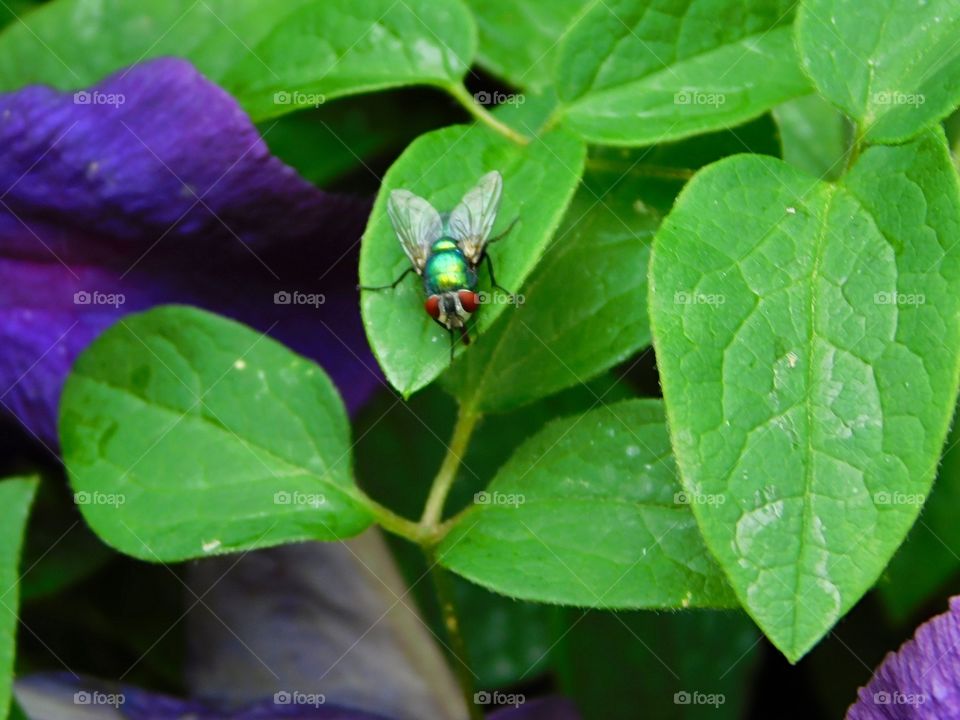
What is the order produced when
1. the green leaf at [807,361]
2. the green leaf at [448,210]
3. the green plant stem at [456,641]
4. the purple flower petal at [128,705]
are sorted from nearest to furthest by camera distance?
the green leaf at [807,361] → the green leaf at [448,210] → the green plant stem at [456,641] → the purple flower petal at [128,705]

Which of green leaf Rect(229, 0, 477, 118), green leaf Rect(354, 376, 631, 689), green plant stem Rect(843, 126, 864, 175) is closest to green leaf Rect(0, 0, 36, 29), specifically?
green leaf Rect(229, 0, 477, 118)

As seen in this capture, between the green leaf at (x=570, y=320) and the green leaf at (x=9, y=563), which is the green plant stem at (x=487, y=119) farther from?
the green leaf at (x=9, y=563)

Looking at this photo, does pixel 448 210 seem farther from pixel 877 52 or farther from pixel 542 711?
pixel 542 711

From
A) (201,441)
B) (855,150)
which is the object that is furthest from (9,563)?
(855,150)

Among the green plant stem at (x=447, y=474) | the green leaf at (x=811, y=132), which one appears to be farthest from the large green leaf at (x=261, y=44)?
the green leaf at (x=811, y=132)

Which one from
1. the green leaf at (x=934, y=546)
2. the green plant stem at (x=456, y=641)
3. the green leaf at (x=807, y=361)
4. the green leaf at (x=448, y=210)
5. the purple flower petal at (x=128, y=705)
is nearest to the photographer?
the green leaf at (x=807, y=361)

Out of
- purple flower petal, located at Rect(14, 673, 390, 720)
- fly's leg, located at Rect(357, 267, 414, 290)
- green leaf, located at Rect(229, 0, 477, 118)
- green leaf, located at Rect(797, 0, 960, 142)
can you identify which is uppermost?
green leaf, located at Rect(797, 0, 960, 142)

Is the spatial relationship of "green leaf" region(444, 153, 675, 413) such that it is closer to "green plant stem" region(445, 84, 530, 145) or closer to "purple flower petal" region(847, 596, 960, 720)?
"green plant stem" region(445, 84, 530, 145)

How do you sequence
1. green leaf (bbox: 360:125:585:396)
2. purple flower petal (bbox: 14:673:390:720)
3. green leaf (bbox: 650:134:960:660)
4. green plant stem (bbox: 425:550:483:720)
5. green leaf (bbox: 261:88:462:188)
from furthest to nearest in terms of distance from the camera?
green leaf (bbox: 261:88:462:188)
purple flower petal (bbox: 14:673:390:720)
green plant stem (bbox: 425:550:483:720)
green leaf (bbox: 360:125:585:396)
green leaf (bbox: 650:134:960:660)

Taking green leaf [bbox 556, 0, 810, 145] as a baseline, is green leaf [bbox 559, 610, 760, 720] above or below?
below
